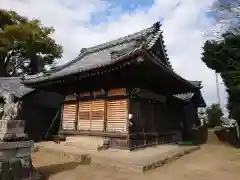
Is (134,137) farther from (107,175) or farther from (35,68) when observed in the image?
(35,68)

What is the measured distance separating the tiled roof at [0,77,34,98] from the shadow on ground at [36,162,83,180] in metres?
8.89

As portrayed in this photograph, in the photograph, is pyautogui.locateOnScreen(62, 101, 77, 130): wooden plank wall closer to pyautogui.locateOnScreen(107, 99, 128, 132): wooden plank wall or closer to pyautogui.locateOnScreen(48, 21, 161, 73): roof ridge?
pyautogui.locateOnScreen(107, 99, 128, 132): wooden plank wall

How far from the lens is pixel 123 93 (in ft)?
35.9

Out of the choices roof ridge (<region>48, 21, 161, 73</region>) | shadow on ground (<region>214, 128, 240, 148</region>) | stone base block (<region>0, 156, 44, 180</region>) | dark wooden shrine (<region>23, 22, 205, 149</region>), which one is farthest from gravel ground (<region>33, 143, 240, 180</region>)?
shadow on ground (<region>214, 128, 240, 148</region>)

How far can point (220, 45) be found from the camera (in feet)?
51.1

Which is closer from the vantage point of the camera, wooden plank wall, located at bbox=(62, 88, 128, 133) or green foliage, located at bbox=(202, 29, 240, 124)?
wooden plank wall, located at bbox=(62, 88, 128, 133)

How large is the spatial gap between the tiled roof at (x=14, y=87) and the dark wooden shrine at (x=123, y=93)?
1.74 m

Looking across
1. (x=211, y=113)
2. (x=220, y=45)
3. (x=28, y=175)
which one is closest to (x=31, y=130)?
(x=28, y=175)

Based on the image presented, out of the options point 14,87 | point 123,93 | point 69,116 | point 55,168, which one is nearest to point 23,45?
point 14,87

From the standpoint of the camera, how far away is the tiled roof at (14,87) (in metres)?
15.4

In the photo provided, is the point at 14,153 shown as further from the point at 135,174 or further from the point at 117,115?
the point at 117,115

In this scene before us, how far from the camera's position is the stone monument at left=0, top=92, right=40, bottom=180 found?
542cm

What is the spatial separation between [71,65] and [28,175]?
37.1 ft

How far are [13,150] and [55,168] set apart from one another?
214 centimetres
